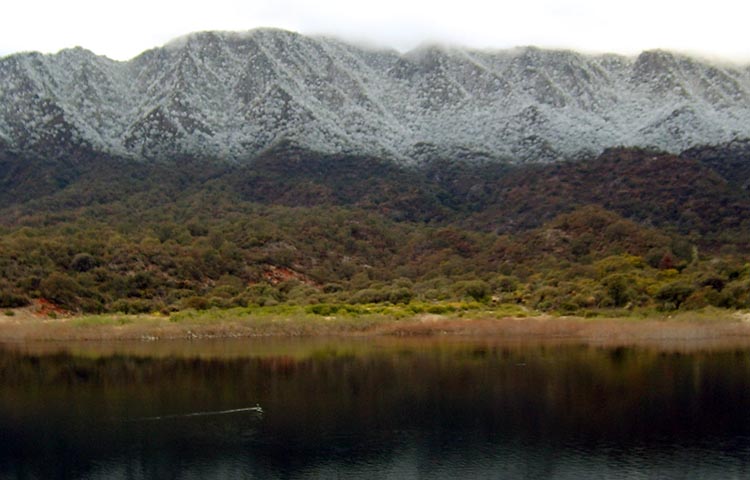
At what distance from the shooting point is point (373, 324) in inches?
3061

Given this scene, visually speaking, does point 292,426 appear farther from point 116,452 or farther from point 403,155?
point 403,155

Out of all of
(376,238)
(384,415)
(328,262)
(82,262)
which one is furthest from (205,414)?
(376,238)

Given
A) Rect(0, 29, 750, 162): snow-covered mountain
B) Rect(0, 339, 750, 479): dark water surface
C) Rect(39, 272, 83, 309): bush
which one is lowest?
Rect(0, 339, 750, 479): dark water surface

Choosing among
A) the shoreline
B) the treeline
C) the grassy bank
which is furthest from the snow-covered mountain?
the shoreline

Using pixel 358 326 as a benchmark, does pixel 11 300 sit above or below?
above

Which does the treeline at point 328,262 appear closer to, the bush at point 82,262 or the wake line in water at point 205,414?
the bush at point 82,262

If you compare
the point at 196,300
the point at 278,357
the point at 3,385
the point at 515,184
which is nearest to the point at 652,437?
the point at 278,357

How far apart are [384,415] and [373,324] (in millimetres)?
38912

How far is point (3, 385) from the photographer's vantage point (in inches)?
1978

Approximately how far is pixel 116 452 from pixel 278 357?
89.5 feet

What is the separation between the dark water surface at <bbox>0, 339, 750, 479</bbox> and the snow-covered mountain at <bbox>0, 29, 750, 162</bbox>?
111308 mm

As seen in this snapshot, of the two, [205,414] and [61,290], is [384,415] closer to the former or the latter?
[205,414]

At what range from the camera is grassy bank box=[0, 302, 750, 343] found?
71.2 meters

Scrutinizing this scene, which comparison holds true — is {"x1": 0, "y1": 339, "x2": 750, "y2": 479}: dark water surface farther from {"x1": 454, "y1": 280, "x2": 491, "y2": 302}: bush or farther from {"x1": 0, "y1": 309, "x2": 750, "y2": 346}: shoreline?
{"x1": 454, "y1": 280, "x2": 491, "y2": 302}: bush
